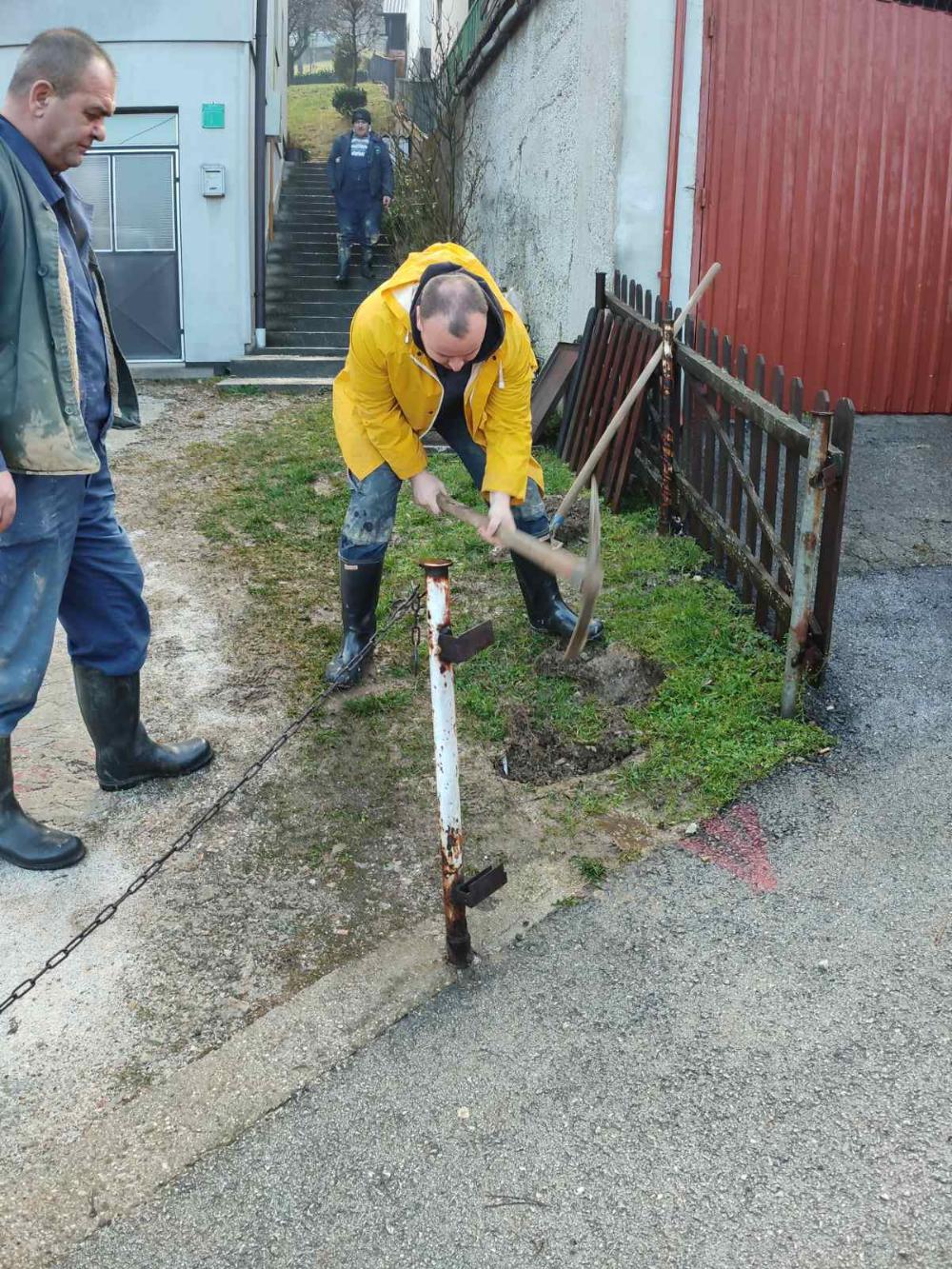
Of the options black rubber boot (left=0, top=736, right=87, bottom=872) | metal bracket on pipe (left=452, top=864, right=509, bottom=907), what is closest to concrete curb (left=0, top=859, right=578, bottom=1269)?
metal bracket on pipe (left=452, top=864, right=509, bottom=907)

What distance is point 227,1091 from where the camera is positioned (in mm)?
2801

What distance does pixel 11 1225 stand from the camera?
244 centimetres

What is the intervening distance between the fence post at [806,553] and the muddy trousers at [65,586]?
2365 millimetres

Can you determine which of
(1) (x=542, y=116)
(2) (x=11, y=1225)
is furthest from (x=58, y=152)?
(1) (x=542, y=116)

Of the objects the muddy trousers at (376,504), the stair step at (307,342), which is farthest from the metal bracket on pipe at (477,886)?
the stair step at (307,342)

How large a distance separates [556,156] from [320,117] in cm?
2020

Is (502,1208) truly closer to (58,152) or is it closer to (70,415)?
(70,415)

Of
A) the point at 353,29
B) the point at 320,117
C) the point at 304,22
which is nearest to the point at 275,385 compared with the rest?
the point at 320,117

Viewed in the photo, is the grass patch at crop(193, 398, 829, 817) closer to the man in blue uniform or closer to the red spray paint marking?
the red spray paint marking

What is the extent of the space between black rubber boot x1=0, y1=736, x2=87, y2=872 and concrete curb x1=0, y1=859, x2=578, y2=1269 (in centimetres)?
102

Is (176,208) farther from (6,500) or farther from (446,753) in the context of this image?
(446,753)

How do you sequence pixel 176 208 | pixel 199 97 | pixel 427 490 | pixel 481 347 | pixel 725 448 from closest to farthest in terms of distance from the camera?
pixel 481 347
pixel 427 490
pixel 725 448
pixel 199 97
pixel 176 208

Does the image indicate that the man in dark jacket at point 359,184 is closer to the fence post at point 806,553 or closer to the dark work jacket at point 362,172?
the dark work jacket at point 362,172

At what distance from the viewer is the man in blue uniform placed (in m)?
3.21
